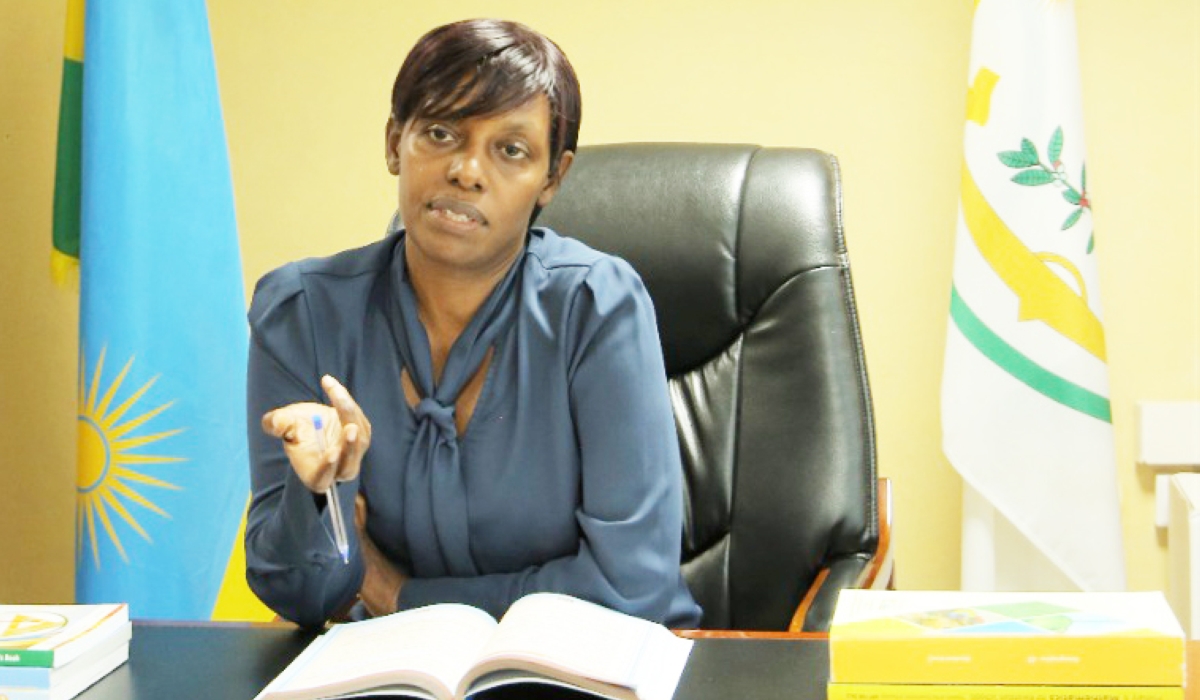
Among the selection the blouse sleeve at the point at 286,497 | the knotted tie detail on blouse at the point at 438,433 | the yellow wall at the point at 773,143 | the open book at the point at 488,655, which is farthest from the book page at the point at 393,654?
the yellow wall at the point at 773,143

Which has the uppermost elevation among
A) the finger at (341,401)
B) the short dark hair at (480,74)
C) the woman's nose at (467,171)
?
the short dark hair at (480,74)

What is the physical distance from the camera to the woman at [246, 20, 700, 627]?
159 cm

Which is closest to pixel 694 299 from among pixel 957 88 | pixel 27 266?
pixel 957 88

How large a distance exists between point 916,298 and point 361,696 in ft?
5.71

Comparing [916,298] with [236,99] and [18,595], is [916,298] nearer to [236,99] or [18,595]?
[236,99]

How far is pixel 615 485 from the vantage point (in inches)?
62.8

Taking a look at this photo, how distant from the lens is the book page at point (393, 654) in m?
1.23

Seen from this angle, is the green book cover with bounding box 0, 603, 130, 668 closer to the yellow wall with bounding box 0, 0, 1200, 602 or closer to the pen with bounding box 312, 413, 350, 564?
the pen with bounding box 312, 413, 350, 564

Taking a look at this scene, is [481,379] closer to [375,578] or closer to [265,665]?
[375,578]


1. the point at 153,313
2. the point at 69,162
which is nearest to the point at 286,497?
the point at 153,313

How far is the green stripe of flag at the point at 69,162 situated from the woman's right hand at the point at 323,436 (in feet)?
4.18

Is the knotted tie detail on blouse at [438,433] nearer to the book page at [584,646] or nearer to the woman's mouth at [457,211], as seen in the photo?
the woman's mouth at [457,211]

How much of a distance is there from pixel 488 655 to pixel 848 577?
65 centimetres

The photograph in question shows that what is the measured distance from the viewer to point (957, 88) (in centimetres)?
272
